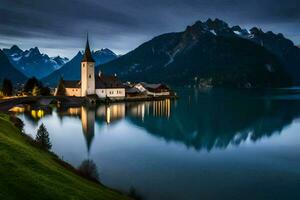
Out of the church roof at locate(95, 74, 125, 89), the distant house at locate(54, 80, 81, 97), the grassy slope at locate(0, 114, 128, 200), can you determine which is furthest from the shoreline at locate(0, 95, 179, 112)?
the grassy slope at locate(0, 114, 128, 200)

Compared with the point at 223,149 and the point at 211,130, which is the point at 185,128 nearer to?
the point at 211,130

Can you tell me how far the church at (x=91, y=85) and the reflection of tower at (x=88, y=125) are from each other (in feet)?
88.6

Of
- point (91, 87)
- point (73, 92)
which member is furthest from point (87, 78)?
point (73, 92)

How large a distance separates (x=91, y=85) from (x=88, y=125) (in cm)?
5067

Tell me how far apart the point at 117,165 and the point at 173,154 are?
9601mm

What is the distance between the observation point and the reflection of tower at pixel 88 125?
177 ft

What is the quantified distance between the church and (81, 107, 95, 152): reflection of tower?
27.0 meters

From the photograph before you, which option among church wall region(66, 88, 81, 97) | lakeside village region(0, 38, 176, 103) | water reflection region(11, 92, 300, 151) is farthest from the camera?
church wall region(66, 88, 81, 97)

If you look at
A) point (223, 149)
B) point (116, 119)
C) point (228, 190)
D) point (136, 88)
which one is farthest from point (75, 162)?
point (136, 88)

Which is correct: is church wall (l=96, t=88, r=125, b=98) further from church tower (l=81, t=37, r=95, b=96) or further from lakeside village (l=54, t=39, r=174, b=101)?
church tower (l=81, t=37, r=95, b=96)

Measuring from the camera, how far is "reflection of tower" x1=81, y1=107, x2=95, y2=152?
53.9 metres

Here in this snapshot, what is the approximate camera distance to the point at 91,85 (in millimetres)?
116312

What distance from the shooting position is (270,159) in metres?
41.6

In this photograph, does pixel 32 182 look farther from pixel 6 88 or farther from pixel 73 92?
pixel 6 88
